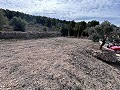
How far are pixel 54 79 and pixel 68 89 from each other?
2.83 feet

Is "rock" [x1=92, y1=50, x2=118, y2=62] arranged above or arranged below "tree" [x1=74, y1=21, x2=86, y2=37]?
below

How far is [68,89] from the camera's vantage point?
709 centimetres

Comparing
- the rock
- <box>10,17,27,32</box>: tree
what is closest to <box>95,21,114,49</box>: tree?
the rock

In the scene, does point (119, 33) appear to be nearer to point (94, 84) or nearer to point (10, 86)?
point (94, 84)

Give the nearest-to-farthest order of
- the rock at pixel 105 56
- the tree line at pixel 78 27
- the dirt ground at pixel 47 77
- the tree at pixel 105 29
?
the dirt ground at pixel 47 77
the rock at pixel 105 56
the tree at pixel 105 29
the tree line at pixel 78 27

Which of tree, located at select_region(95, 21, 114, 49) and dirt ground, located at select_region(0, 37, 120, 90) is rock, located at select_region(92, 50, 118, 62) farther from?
dirt ground, located at select_region(0, 37, 120, 90)

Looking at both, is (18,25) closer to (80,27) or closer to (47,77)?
(80,27)

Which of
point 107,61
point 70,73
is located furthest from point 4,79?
point 107,61

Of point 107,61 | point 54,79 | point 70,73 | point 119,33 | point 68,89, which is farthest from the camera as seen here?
point 119,33

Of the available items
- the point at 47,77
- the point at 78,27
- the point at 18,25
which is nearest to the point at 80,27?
the point at 78,27

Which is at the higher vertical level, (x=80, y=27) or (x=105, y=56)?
(x=80, y=27)

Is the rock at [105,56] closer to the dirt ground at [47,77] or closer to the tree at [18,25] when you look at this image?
the dirt ground at [47,77]

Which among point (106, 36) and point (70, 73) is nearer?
point (70, 73)

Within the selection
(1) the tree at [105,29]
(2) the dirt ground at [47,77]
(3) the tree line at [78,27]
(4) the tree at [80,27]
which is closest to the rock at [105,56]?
(3) the tree line at [78,27]
